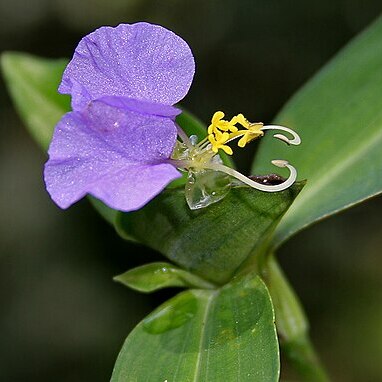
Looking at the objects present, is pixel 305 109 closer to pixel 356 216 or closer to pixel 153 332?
pixel 153 332

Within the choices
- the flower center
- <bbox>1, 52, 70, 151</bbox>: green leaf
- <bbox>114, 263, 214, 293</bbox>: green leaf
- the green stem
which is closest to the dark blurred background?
<bbox>1, 52, 70, 151</bbox>: green leaf

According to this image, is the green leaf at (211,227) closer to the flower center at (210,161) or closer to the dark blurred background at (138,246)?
the flower center at (210,161)

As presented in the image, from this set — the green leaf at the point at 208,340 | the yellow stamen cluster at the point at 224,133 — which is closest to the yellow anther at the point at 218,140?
the yellow stamen cluster at the point at 224,133

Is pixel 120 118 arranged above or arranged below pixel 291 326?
above

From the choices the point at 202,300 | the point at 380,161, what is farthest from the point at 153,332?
the point at 380,161

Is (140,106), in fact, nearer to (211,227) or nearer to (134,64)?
(134,64)

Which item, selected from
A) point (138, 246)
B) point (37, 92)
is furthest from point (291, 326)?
point (138, 246)

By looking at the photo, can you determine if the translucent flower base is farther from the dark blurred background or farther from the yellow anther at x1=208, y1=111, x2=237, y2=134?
the dark blurred background
